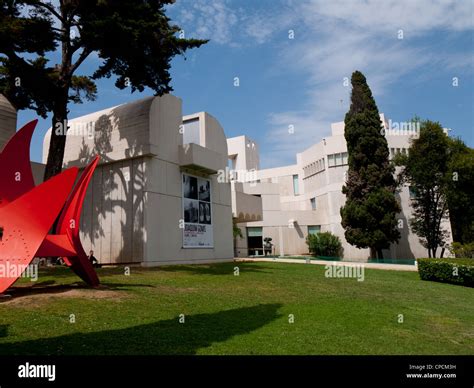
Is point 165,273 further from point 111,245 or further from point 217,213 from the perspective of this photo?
point 217,213

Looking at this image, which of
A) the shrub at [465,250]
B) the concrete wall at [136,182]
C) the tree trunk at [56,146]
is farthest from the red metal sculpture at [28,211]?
the shrub at [465,250]

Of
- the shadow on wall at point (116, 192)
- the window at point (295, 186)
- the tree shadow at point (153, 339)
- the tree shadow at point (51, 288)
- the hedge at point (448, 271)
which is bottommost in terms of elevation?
the hedge at point (448, 271)

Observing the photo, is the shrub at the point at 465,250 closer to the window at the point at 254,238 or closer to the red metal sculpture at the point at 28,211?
the window at the point at 254,238

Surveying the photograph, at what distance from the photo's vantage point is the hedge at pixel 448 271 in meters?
18.0

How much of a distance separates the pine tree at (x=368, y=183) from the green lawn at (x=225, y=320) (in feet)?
62.9

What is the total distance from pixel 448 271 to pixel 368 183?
50.9ft

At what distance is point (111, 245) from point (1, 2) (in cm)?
1145

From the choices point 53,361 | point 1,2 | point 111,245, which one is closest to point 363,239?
point 111,245

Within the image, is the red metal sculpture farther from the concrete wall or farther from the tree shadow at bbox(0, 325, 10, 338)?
the concrete wall

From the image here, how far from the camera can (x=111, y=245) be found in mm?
20594

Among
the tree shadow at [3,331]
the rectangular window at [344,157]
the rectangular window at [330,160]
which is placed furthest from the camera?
the rectangular window at [330,160]

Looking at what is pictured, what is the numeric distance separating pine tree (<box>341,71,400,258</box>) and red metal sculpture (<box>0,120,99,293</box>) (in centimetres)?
2647

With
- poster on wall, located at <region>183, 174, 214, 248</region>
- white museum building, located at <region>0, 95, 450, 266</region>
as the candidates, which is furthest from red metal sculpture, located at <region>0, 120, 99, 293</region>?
poster on wall, located at <region>183, 174, 214, 248</region>

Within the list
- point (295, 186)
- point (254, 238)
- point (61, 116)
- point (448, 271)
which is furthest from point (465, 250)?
point (295, 186)
